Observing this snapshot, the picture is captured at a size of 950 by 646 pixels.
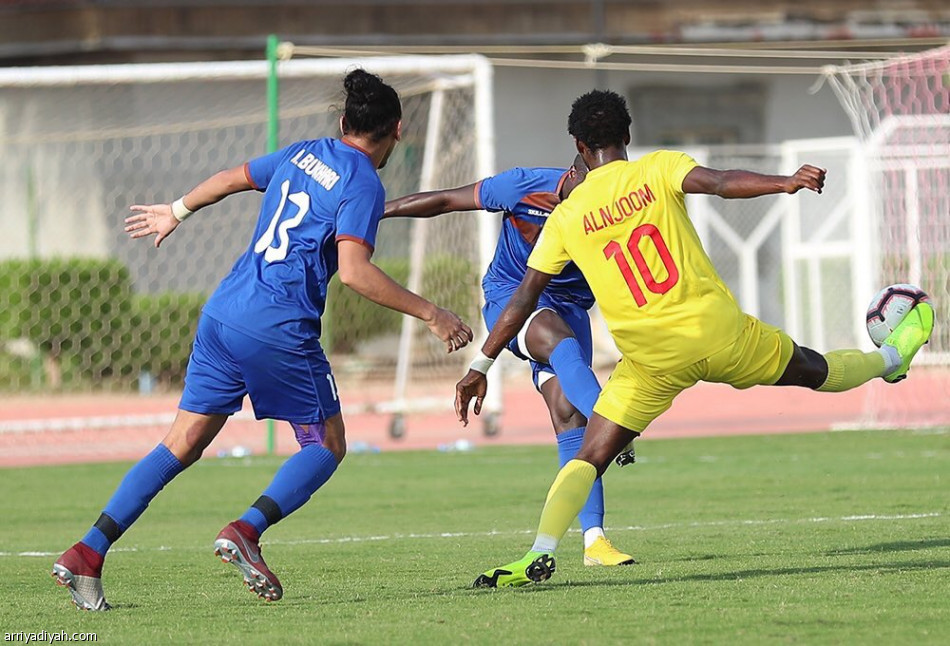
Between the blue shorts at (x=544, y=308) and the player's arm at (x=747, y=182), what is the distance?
1.79 metres

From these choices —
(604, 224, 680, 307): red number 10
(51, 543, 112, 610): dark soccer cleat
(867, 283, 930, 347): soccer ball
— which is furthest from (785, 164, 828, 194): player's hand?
(51, 543, 112, 610): dark soccer cleat

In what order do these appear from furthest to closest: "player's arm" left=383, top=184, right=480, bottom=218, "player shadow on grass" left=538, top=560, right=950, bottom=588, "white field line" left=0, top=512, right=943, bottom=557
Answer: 1. "white field line" left=0, top=512, right=943, bottom=557
2. "player's arm" left=383, top=184, right=480, bottom=218
3. "player shadow on grass" left=538, top=560, right=950, bottom=588

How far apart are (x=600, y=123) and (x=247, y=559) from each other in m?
2.20

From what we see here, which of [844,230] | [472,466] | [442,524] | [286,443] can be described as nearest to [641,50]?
[472,466]

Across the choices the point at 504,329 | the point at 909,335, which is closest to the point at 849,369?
the point at 909,335

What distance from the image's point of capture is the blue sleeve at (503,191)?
7.80 meters

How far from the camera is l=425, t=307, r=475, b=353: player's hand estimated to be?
614cm

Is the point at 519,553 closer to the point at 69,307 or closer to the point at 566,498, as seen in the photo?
the point at 566,498

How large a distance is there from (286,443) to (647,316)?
10.1m

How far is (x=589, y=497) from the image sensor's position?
23.9 ft

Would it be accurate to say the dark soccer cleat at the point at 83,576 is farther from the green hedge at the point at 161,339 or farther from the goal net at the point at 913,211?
the green hedge at the point at 161,339

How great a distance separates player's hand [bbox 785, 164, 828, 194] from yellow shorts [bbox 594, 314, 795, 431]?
71 cm

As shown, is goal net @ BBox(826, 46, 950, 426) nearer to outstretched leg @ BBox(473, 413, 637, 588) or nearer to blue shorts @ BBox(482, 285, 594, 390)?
blue shorts @ BBox(482, 285, 594, 390)

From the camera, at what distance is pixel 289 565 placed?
7.57 metres
